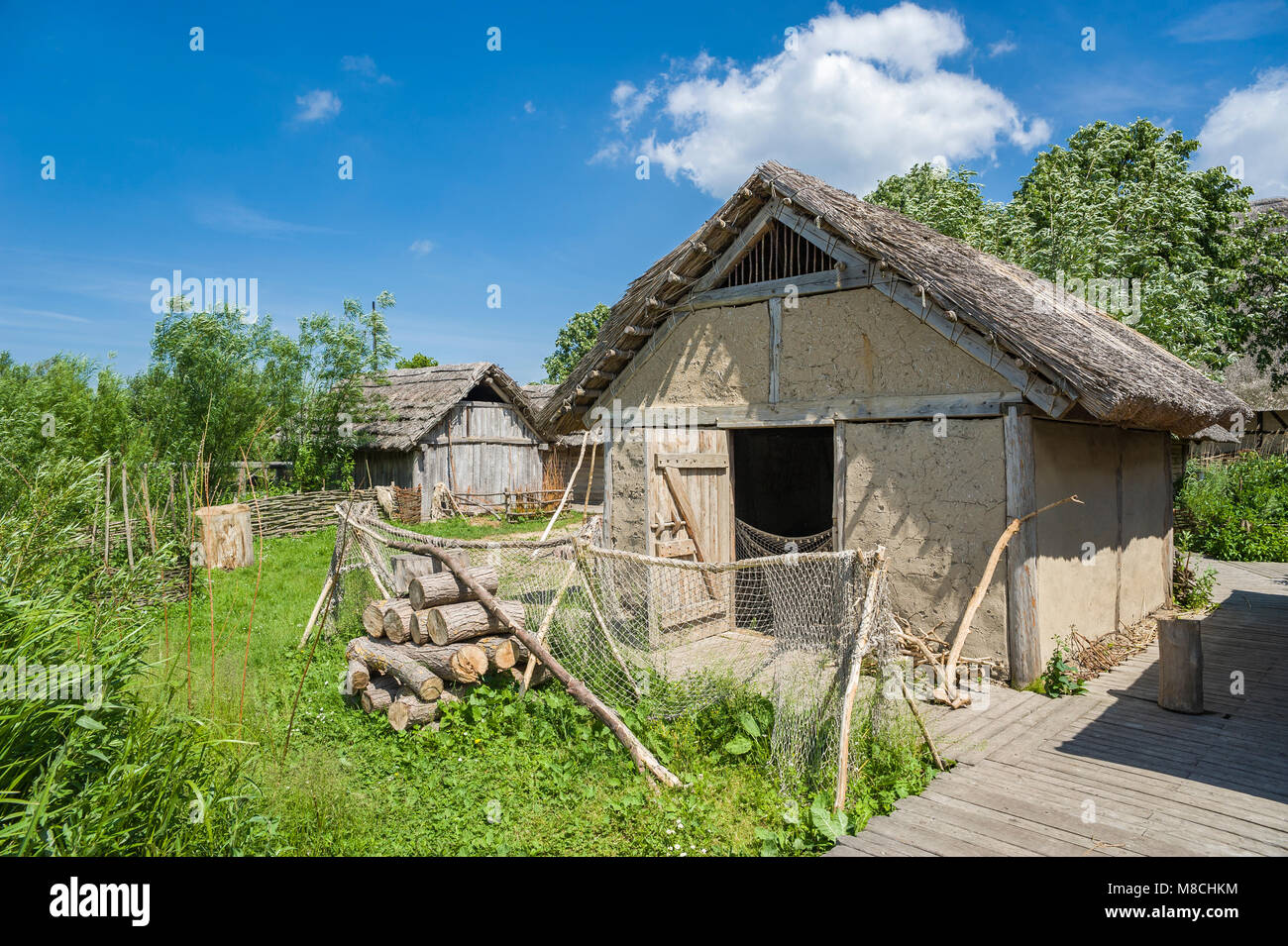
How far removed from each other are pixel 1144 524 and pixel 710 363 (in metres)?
6.09

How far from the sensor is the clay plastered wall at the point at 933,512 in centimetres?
697

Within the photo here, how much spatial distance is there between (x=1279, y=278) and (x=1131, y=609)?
398 inches

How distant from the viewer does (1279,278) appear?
1490 centimetres

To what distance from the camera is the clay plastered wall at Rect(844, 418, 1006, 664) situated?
6.97m

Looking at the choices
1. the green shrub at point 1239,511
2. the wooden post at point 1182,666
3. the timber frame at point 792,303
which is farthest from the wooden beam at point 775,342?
the green shrub at point 1239,511

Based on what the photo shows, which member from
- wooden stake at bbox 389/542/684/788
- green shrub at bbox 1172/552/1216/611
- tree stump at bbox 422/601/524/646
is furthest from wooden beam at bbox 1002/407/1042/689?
green shrub at bbox 1172/552/1216/611

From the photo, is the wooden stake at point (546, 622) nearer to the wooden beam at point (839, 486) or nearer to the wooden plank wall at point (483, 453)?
the wooden beam at point (839, 486)

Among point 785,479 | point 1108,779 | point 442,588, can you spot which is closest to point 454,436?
point 785,479

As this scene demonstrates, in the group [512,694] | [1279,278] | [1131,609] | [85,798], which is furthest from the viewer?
[1279,278]

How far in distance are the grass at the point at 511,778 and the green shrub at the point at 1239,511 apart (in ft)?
43.0

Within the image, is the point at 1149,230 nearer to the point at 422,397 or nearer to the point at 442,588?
the point at 442,588

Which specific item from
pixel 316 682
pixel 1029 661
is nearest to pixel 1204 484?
pixel 1029 661

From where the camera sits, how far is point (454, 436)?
22516 millimetres
